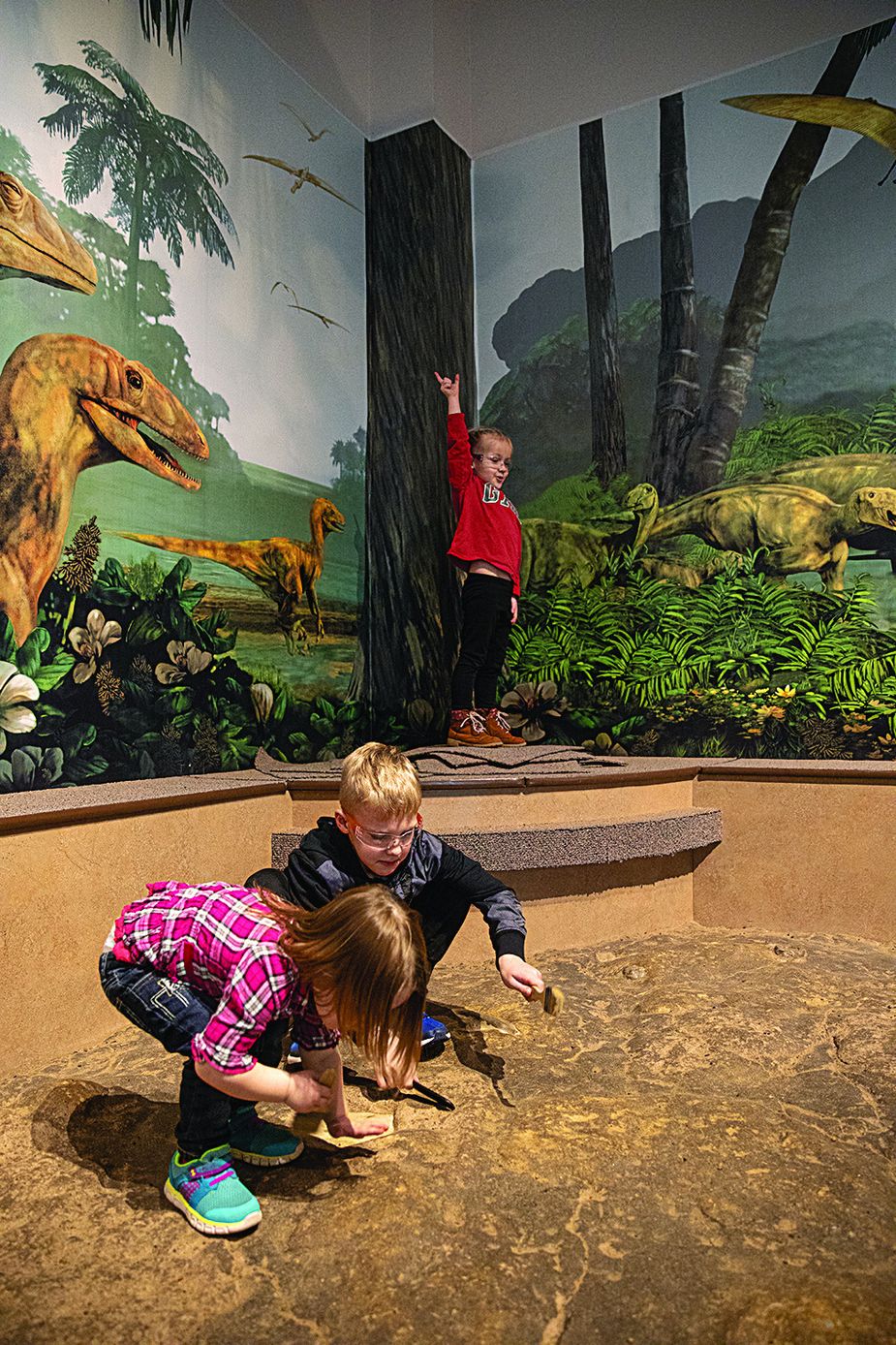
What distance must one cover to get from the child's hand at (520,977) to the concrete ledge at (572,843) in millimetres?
977

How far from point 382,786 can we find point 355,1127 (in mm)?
583

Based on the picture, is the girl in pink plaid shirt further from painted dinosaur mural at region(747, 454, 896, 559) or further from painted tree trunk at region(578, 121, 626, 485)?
painted tree trunk at region(578, 121, 626, 485)

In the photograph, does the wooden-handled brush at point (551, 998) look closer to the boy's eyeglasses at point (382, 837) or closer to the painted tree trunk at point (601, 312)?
the boy's eyeglasses at point (382, 837)

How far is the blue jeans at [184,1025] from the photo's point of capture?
5.06 ft

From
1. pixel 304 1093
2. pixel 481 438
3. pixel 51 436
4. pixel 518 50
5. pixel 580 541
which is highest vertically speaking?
pixel 518 50

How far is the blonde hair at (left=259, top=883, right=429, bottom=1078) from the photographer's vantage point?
140cm

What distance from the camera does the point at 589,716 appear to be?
14.1 feet

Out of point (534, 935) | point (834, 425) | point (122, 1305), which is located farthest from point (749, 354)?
point (122, 1305)

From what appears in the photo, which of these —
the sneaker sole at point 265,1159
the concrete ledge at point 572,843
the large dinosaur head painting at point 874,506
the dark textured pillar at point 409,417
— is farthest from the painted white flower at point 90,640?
the large dinosaur head painting at point 874,506

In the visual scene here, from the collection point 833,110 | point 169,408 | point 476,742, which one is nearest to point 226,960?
point 169,408

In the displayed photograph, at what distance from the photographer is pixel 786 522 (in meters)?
3.94

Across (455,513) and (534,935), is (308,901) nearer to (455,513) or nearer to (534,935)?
(534,935)

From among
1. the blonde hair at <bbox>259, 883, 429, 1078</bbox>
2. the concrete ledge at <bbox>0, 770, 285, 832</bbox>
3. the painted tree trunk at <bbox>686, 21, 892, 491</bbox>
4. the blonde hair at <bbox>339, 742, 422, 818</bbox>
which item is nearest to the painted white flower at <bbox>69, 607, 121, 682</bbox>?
the concrete ledge at <bbox>0, 770, 285, 832</bbox>

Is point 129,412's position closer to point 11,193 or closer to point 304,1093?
point 11,193
